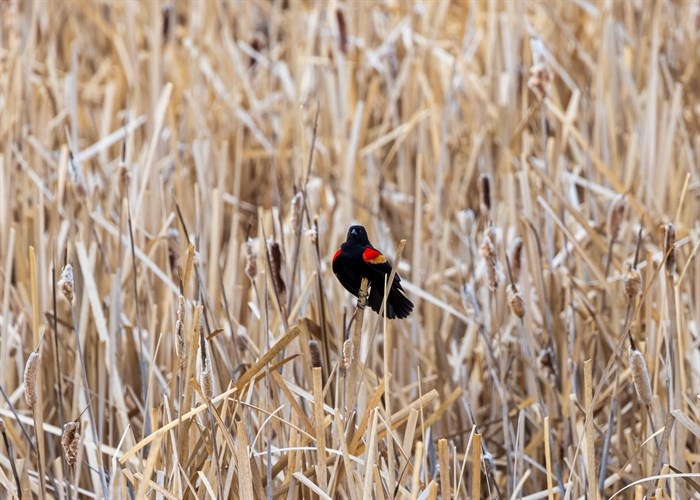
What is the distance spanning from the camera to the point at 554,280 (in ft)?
5.60

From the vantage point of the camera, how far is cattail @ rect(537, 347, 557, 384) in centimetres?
149

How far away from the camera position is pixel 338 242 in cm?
192

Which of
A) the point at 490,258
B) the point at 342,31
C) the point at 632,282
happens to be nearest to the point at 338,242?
the point at 342,31

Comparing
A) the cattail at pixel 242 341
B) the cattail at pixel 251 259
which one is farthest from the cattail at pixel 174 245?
the cattail at pixel 251 259

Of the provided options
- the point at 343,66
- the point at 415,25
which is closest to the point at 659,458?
the point at 343,66

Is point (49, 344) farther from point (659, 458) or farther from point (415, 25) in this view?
point (415, 25)

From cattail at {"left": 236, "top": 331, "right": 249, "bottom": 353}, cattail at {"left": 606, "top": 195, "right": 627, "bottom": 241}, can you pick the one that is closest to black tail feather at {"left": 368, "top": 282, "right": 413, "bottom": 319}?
cattail at {"left": 236, "top": 331, "right": 249, "bottom": 353}

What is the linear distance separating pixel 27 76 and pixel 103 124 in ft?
0.77

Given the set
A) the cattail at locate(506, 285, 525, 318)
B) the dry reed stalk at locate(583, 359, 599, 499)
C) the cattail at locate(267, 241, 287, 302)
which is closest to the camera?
the dry reed stalk at locate(583, 359, 599, 499)

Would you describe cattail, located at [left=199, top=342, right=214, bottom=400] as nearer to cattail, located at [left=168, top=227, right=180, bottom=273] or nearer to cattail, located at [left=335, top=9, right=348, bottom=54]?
cattail, located at [left=168, top=227, right=180, bottom=273]

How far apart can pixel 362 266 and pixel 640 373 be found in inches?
14.1

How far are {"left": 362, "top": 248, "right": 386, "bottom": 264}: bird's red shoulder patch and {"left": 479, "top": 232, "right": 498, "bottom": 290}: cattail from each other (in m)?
0.28

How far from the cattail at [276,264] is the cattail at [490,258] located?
27 cm

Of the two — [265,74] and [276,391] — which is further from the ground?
[265,74]
